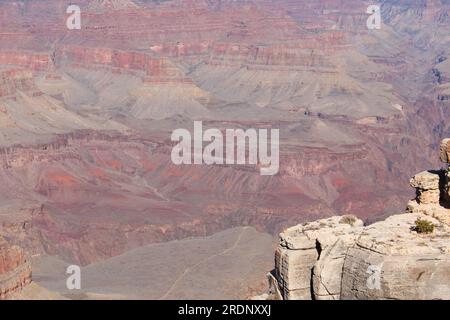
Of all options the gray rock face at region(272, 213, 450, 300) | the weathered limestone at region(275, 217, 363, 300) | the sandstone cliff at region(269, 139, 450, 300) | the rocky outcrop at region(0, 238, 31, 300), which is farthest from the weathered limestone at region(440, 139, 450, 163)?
the rocky outcrop at region(0, 238, 31, 300)

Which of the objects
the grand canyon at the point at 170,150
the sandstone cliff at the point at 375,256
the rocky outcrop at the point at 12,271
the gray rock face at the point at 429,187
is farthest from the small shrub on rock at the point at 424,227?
the rocky outcrop at the point at 12,271

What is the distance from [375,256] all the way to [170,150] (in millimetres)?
86916

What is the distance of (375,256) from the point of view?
2666 centimetres

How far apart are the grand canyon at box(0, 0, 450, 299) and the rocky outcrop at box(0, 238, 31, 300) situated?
0.07 m

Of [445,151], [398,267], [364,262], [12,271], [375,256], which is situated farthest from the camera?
[12,271]

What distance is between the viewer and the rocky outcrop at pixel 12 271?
122 feet

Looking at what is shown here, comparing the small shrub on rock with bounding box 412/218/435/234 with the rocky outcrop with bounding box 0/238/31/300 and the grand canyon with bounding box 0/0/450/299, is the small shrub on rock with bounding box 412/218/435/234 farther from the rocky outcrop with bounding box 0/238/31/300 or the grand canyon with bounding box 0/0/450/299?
the rocky outcrop with bounding box 0/238/31/300

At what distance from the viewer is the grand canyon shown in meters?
53.1

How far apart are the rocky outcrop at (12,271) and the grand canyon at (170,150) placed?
0.24ft

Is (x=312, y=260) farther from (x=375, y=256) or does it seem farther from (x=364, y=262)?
(x=375, y=256)

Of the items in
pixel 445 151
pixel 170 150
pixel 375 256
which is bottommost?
pixel 170 150

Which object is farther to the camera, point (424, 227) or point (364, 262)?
point (424, 227)

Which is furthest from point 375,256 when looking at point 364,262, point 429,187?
point 429,187

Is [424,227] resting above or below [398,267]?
above
